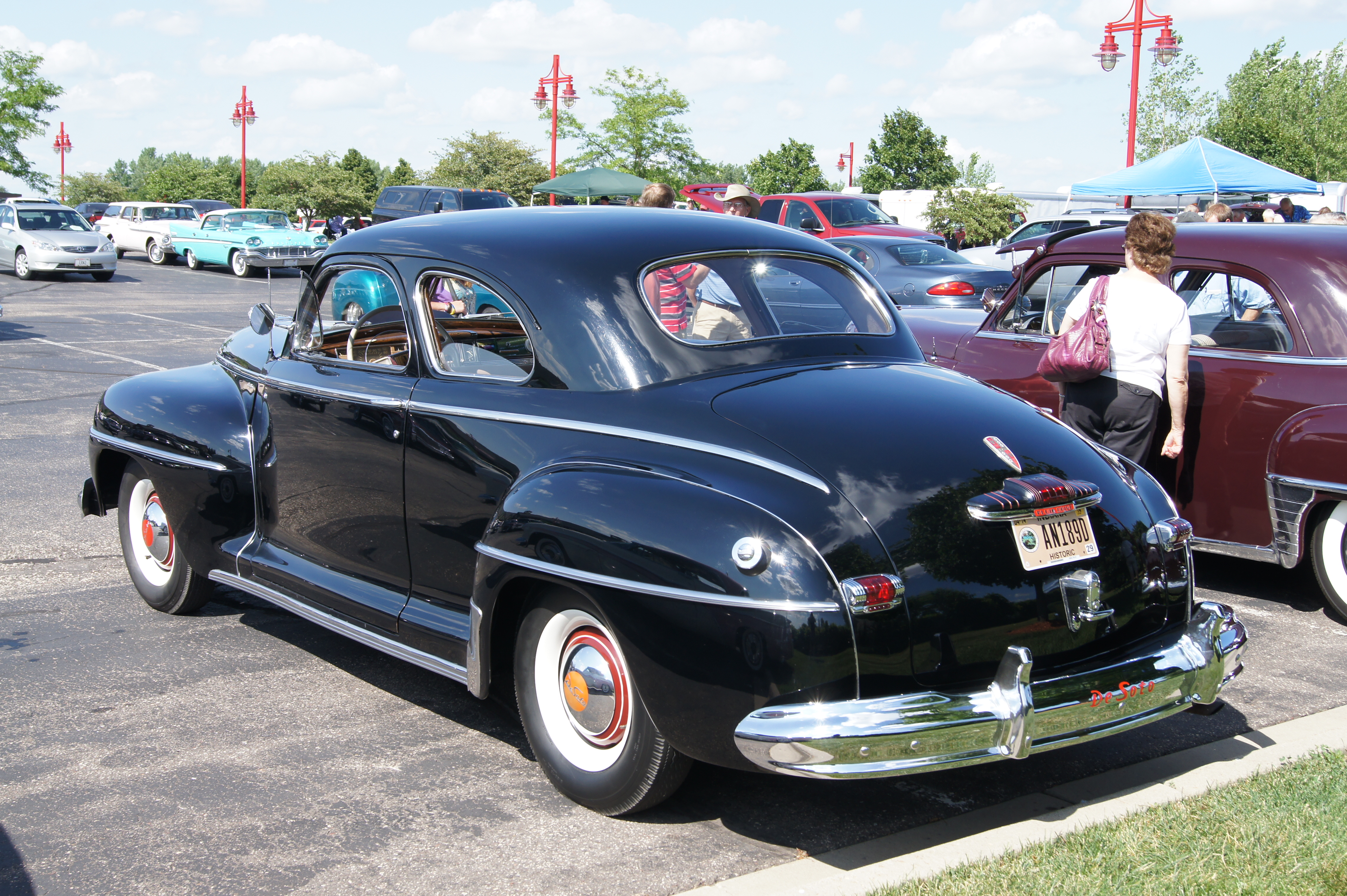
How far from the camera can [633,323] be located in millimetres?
3814

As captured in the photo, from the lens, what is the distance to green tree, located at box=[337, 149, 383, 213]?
5341 centimetres

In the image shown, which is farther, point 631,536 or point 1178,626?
point 1178,626

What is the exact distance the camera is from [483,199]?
93.3ft

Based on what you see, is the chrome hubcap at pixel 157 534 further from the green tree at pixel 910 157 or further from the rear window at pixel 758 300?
the green tree at pixel 910 157

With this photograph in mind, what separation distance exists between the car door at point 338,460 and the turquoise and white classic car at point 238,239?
75.1 ft

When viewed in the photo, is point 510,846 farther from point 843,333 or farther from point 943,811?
point 843,333

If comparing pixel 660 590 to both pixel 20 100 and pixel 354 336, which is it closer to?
pixel 354 336

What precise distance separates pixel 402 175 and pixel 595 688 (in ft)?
211

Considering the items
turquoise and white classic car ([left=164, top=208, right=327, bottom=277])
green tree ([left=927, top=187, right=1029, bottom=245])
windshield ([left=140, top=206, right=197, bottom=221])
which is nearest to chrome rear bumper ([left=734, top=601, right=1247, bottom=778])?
turquoise and white classic car ([left=164, top=208, right=327, bottom=277])

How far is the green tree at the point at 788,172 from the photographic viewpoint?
59.8 meters

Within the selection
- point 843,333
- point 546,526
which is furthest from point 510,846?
point 843,333

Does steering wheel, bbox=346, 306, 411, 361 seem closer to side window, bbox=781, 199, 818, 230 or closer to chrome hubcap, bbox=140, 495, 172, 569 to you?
chrome hubcap, bbox=140, 495, 172, 569

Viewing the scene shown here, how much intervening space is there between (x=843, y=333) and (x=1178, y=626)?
4.83 feet

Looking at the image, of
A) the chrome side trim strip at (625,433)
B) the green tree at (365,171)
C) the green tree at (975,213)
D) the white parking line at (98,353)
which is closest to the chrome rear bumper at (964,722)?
the chrome side trim strip at (625,433)
